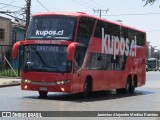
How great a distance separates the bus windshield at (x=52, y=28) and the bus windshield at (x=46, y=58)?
1.44ft

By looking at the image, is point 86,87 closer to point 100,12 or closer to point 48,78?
point 48,78

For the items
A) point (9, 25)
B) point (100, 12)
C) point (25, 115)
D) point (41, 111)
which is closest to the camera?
point (25, 115)

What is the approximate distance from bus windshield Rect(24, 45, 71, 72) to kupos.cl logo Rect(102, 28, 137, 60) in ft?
11.9

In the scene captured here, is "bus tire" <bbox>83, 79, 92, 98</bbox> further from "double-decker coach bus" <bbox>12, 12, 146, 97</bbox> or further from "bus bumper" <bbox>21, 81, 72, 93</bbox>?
"bus bumper" <bbox>21, 81, 72, 93</bbox>

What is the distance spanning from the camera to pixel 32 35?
19.3 m

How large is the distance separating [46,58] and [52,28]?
1276mm

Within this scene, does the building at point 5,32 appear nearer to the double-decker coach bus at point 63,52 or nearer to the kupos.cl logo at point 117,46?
the kupos.cl logo at point 117,46

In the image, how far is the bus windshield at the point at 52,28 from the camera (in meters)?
18.7

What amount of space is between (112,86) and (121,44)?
2.37m

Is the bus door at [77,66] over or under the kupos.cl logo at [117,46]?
under

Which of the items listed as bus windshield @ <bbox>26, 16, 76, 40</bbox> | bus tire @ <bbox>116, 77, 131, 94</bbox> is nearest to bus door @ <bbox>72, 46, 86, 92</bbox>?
bus windshield @ <bbox>26, 16, 76, 40</bbox>

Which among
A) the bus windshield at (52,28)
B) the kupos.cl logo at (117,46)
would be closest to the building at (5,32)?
the kupos.cl logo at (117,46)

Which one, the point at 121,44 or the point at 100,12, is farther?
the point at 100,12

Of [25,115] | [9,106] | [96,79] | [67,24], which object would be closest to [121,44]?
[96,79]
